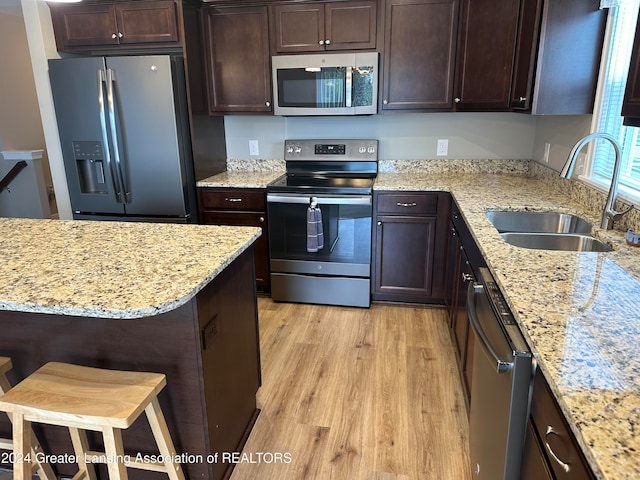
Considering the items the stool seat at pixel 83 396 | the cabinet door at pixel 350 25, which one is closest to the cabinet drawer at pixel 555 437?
the stool seat at pixel 83 396

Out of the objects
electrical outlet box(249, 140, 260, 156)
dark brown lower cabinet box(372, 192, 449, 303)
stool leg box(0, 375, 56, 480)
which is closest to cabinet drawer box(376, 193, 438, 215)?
dark brown lower cabinet box(372, 192, 449, 303)

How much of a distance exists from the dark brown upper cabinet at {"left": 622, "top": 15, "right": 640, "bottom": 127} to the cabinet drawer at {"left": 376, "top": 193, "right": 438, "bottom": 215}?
1.53 meters

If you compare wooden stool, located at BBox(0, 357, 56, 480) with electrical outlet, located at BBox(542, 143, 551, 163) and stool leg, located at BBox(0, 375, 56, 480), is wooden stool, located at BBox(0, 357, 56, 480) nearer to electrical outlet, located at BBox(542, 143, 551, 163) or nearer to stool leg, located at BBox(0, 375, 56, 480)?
stool leg, located at BBox(0, 375, 56, 480)

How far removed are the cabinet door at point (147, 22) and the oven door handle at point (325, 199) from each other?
1.28 meters

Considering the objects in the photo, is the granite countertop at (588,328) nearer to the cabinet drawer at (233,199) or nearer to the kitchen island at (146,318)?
the kitchen island at (146,318)

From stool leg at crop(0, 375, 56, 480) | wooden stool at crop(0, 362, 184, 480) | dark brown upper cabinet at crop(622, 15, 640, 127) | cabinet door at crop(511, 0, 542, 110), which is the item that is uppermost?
cabinet door at crop(511, 0, 542, 110)

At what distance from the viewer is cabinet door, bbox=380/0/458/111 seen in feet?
9.32

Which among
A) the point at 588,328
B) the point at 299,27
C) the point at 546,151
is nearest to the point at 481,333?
the point at 588,328

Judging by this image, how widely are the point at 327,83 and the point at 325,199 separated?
0.82 m

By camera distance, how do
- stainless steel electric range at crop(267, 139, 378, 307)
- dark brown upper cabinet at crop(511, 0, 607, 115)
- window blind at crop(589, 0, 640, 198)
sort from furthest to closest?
1. stainless steel electric range at crop(267, 139, 378, 307)
2. dark brown upper cabinet at crop(511, 0, 607, 115)
3. window blind at crop(589, 0, 640, 198)

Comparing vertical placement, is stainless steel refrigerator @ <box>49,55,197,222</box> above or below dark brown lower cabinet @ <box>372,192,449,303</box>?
above

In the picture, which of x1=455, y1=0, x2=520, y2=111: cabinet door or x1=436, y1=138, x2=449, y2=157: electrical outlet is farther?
x1=436, y1=138, x2=449, y2=157: electrical outlet

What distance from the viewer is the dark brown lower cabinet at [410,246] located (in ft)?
9.54

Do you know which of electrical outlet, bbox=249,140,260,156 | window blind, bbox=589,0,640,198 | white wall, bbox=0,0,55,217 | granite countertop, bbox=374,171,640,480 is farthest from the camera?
white wall, bbox=0,0,55,217
